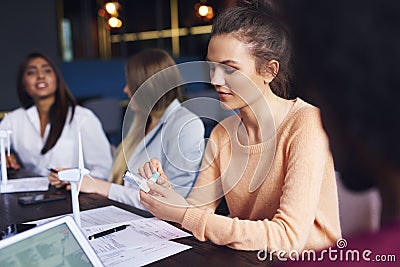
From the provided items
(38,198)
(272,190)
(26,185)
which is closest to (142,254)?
(272,190)

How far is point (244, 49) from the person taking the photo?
1.27 metres

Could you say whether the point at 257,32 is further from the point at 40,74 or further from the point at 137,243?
the point at 40,74

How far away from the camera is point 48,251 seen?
0.90 meters

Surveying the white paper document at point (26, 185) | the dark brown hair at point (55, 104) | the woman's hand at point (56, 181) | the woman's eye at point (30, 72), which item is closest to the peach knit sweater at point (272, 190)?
the woman's hand at point (56, 181)

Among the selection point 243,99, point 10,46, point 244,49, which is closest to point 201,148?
point 243,99

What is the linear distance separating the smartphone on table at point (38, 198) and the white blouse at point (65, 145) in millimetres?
577

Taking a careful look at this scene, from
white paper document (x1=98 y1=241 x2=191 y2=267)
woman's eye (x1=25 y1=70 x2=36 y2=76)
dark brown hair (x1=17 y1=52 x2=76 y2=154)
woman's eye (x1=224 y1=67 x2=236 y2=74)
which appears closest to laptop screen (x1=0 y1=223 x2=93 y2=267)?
white paper document (x1=98 y1=241 x2=191 y2=267)

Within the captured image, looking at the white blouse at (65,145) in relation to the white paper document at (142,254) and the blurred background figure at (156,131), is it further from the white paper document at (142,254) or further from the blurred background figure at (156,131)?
the white paper document at (142,254)

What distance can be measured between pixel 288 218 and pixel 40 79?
2008mm

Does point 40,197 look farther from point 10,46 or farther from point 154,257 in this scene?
point 10,46

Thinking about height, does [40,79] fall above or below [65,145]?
above

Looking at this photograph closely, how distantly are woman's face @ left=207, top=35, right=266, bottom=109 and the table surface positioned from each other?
1.34 feet

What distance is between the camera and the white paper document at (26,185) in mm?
1981

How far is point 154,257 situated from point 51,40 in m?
5.65
